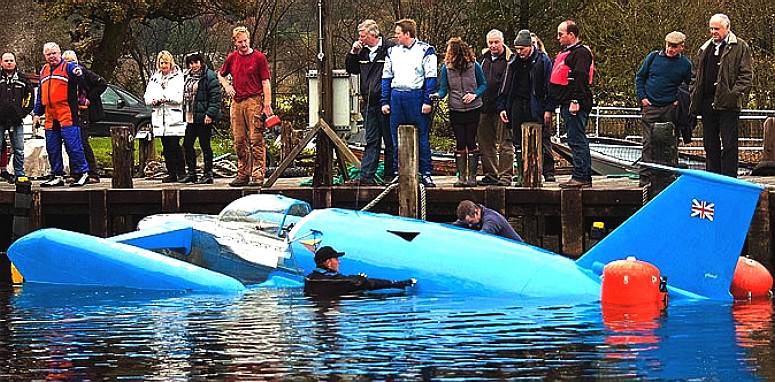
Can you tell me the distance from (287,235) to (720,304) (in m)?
4.96

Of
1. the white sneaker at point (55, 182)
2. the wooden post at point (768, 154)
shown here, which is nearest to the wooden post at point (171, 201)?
the white sneaker at point (55, 182)

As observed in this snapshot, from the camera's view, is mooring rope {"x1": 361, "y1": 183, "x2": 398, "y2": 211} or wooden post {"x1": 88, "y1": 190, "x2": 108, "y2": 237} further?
wooden post {"x1": 88, "y1": 190, "x2": 108, "y2": 237}

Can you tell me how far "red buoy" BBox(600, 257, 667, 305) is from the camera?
47.6 feet

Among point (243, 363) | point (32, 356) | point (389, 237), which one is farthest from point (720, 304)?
point (32, 356)

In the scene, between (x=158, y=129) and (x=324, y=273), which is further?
(x=158, y=129)

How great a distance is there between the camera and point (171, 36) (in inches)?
1817

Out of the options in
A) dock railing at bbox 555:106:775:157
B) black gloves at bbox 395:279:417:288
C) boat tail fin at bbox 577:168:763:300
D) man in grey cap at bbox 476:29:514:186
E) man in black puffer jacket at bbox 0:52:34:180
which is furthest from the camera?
dock railing at bbox 555:106:775:157

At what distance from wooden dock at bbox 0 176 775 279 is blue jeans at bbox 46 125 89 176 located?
0.33 metres

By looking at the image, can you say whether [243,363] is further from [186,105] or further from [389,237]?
[186,105]

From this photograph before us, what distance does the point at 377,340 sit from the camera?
13.0 m

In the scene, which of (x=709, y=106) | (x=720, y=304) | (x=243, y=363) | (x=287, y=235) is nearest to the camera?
(x=243, y=363)

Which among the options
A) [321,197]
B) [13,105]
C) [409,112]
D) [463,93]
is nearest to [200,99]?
[321,197]

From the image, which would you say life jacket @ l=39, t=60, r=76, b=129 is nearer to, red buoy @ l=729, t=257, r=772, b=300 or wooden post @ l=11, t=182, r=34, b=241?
wooden post @ l=11, t=182, r=34, b=241

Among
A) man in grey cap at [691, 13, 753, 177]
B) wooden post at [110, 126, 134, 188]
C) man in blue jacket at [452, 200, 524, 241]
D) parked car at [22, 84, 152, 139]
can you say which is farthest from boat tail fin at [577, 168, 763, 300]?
parked car at [22, 84, 152, 139]
